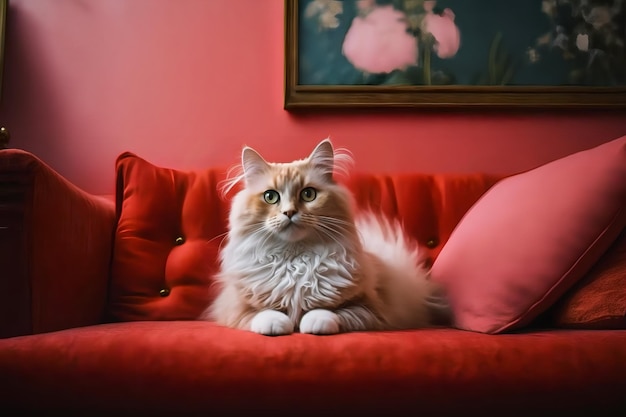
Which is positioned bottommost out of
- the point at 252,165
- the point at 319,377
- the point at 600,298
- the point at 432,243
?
the point at 319,377

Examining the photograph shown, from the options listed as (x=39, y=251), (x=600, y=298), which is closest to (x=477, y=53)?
(x=600, y=298)

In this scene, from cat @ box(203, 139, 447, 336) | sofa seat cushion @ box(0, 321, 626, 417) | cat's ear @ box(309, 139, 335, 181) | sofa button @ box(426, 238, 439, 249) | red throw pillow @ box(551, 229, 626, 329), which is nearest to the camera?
sofa seat cushion @ box(0, 321, 626, 417)

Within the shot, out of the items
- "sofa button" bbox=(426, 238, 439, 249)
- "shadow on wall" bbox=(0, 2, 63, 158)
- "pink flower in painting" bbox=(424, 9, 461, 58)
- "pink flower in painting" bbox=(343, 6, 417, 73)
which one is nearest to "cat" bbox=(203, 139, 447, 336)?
"sofa button" bbox=(426, 238, 439, 249)

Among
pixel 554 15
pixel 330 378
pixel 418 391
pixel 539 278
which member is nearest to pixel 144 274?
pixel 330 378

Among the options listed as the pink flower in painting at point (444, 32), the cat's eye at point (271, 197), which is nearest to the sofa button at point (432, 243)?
the cat's eye at point (271, 197)

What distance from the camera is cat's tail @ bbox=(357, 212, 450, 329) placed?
1.40m

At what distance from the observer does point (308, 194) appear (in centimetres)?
141

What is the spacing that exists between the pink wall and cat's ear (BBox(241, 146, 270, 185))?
62cm

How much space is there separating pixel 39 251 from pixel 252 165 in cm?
56

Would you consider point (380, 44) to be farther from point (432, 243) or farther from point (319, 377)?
point (319, 377)

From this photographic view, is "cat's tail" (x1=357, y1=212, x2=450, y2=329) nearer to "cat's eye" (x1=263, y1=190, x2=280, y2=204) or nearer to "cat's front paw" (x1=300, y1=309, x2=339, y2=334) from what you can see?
"cat's front paw" (x1=300, y1=309, x2=339, y2=334)

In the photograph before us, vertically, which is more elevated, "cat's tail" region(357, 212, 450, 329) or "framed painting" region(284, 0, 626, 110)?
"framed painting" region(284, 0, 626, 110)

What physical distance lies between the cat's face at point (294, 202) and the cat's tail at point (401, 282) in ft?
0.65

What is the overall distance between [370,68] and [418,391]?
4.65ft
